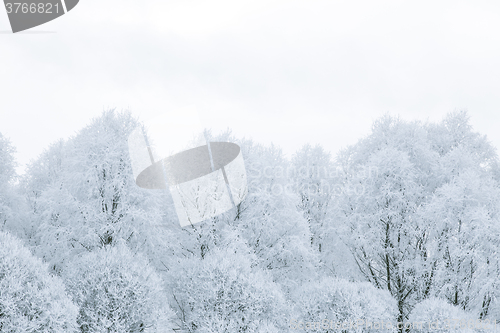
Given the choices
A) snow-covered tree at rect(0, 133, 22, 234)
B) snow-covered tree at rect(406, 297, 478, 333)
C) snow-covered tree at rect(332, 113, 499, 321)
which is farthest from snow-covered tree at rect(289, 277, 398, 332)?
snow-covered tree at rect(0, 133, 22, 234)

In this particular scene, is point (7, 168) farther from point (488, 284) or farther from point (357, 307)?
point (488, 284)

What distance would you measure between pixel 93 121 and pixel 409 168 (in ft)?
62.4

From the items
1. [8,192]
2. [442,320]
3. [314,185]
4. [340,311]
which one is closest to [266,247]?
[340,311]

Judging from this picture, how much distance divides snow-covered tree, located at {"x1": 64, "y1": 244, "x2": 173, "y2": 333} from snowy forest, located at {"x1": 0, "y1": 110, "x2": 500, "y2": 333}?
2.5 inches

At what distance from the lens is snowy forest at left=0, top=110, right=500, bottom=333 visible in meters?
15.4

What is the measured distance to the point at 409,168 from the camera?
2233 centimetres

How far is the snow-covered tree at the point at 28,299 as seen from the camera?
12625 mm

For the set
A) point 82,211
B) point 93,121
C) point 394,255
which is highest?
point 93,121

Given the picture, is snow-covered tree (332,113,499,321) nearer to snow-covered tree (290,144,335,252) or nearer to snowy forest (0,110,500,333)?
snowy forest (0,110,500,333)

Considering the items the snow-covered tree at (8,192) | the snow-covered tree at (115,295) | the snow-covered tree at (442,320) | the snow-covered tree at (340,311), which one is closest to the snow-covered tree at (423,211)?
the snow-covered tree at (442,320)

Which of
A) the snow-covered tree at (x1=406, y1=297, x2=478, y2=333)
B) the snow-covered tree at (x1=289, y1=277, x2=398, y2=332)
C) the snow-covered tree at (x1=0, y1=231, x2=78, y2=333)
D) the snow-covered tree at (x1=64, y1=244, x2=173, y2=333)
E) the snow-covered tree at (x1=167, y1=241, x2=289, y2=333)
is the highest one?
the snow-covered tree at (x1=0, y1=231, x2=78, y2=333)

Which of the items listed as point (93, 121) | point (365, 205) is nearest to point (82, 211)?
point (93, 121)

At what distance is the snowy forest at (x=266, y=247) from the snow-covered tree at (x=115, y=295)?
0.06 metres

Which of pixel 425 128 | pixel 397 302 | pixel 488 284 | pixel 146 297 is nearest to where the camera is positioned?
pixel 146 297
